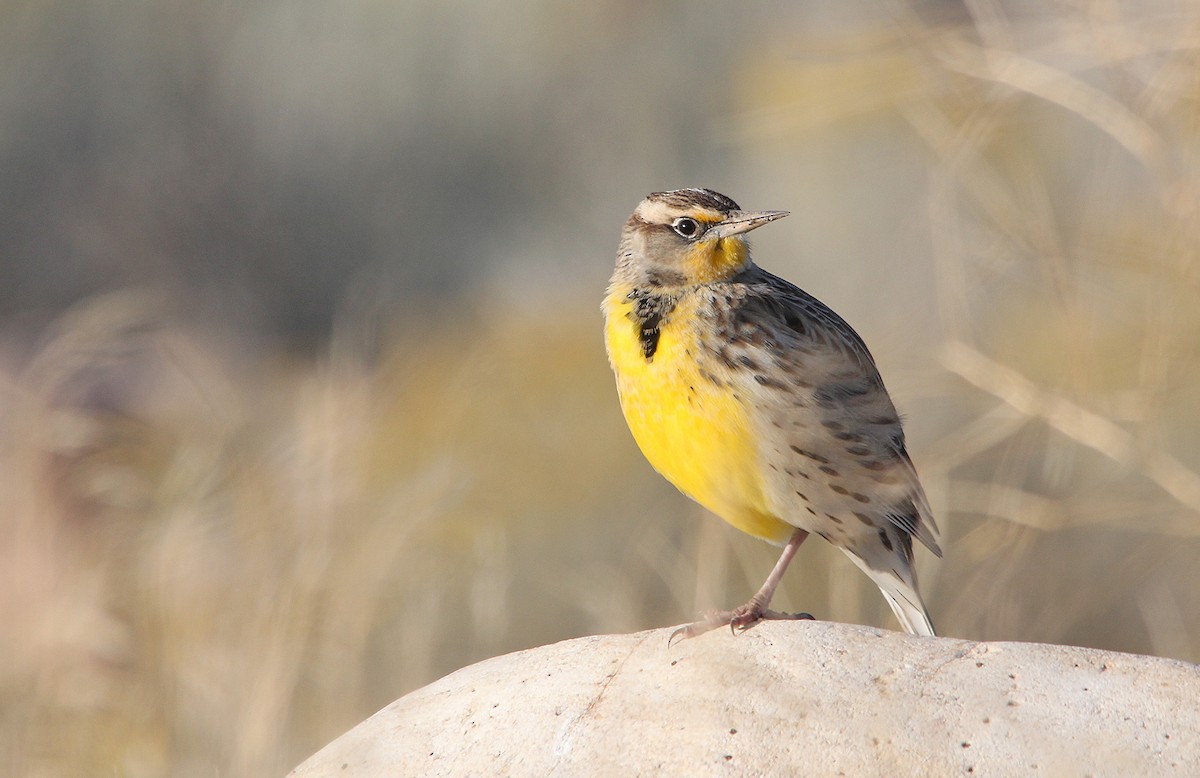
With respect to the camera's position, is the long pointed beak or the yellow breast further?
the long pointed beak

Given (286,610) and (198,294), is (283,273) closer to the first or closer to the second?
(198,294)

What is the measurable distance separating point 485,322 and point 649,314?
738cm

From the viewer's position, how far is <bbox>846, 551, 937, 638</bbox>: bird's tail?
15.5 feet

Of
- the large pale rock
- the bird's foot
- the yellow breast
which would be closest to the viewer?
the large pale rock

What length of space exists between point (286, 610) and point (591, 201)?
23.9 ft

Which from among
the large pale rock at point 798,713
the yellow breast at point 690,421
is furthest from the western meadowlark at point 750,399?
the large pale rock at point 798,713

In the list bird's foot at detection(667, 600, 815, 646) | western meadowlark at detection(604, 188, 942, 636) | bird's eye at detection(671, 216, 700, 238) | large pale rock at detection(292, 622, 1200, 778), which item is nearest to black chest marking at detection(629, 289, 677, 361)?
western meadowlark at detection(604, 188, 942, 636)

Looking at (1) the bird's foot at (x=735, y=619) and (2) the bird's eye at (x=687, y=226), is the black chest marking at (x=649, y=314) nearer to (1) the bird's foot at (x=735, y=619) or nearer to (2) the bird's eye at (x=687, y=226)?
(2) the bird's eye at (x=687, y=226)

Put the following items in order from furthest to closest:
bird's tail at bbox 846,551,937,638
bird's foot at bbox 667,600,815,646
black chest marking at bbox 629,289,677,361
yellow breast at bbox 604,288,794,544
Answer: bird's tail at bbox 846,551,937,638
black chest marking at bbox 629,289,677,361
yellow breast at bbox 604,288,794,544
bird's foot at bbox 667,600,815,646

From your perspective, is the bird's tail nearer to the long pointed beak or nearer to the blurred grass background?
the blurred grass background

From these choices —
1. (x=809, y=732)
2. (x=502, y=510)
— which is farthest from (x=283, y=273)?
(x=809, y=732)

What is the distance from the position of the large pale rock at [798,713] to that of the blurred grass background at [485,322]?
4.95ft

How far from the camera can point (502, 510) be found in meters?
9.95

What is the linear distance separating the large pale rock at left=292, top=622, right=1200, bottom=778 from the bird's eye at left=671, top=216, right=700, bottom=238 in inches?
53.5
